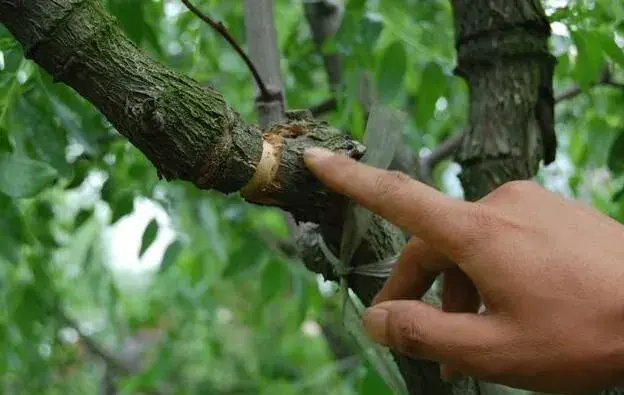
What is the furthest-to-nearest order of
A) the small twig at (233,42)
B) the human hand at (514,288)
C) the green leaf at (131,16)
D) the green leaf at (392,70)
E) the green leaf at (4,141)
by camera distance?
the green leaf at (392,70), the green leaf at (131,16), the green leaf at (4,141), the small twig at (233,42), the human hand at (514,288)

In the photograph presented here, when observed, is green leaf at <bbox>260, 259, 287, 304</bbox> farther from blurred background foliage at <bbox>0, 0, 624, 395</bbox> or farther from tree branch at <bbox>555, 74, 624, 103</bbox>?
tree branch at <bbox>555, 74, 624, 103</bbox>

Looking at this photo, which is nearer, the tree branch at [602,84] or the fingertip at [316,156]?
the fingertip at [316,156]

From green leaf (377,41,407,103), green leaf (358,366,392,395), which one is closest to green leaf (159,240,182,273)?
green leaf (377,41,407,103)

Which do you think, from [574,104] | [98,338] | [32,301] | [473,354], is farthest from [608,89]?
[98,338]

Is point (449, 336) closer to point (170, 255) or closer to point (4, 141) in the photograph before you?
point (4, 141)

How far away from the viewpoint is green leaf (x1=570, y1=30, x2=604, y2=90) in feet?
3.50

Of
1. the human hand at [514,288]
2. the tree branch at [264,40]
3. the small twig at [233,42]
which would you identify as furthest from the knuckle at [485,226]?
the tree branch at [264,40]

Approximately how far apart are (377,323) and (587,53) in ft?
1.68

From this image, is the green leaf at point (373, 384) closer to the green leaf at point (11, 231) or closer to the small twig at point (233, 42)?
the small twig at point (233, 42)

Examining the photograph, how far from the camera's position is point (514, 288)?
68 cm

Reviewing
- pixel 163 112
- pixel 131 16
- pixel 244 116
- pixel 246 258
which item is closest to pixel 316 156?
pixel 163 112

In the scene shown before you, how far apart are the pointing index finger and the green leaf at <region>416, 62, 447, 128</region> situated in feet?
1.99

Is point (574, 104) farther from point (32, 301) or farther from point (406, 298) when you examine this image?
point (406, 298)

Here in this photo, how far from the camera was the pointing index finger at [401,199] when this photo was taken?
0.70m
